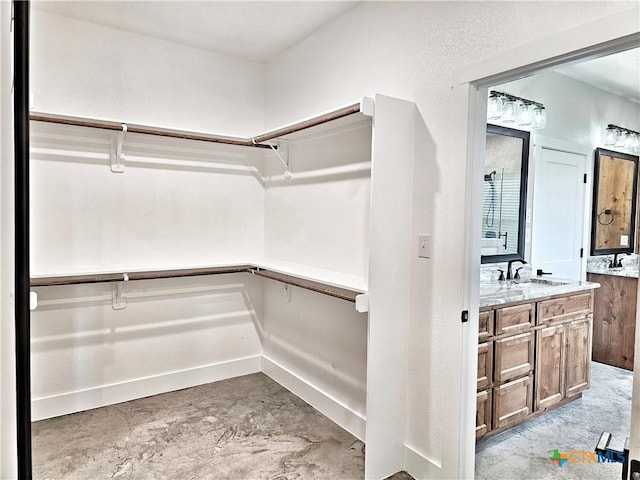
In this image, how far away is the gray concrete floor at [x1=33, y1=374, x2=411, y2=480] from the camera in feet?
7.39

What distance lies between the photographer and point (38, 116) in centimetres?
244

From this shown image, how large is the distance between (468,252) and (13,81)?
1.85 m

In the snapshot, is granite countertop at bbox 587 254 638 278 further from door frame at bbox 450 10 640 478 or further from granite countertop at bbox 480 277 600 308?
door frame at bbox 450 10 640 478

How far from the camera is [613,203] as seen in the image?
14.1ft

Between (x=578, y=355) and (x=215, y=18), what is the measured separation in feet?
11.1

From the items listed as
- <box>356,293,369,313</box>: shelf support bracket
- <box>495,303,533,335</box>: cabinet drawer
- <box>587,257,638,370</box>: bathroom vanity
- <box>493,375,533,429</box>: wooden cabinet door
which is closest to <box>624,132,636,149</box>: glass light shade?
<box>587,257,638,370</box>: bathroom vanity

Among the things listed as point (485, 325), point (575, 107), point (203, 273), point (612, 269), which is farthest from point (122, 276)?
point (612, 269)

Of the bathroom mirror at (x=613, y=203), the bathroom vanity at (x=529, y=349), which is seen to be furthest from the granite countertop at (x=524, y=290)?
the bathroom mirror at (x=613, y=203)

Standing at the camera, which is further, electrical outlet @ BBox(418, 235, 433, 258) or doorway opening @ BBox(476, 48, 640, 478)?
doorway opening @ BBox(476, 48, 640, 478)

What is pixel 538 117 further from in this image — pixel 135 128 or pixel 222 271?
pixel 135 128

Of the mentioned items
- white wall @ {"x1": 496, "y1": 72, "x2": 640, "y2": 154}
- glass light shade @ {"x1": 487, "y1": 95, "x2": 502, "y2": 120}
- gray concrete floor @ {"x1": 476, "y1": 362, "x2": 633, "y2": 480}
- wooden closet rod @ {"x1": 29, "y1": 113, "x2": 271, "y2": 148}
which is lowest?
gray concrete floor @ {"x1": 476, "y1": 362, "x2": 633, "y2": 480}

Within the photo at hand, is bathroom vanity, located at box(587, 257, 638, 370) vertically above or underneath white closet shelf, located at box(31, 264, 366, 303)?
underneath

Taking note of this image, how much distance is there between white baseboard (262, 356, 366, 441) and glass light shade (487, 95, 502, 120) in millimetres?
2233

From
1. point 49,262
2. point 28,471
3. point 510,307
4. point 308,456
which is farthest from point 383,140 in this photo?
point 49,262
